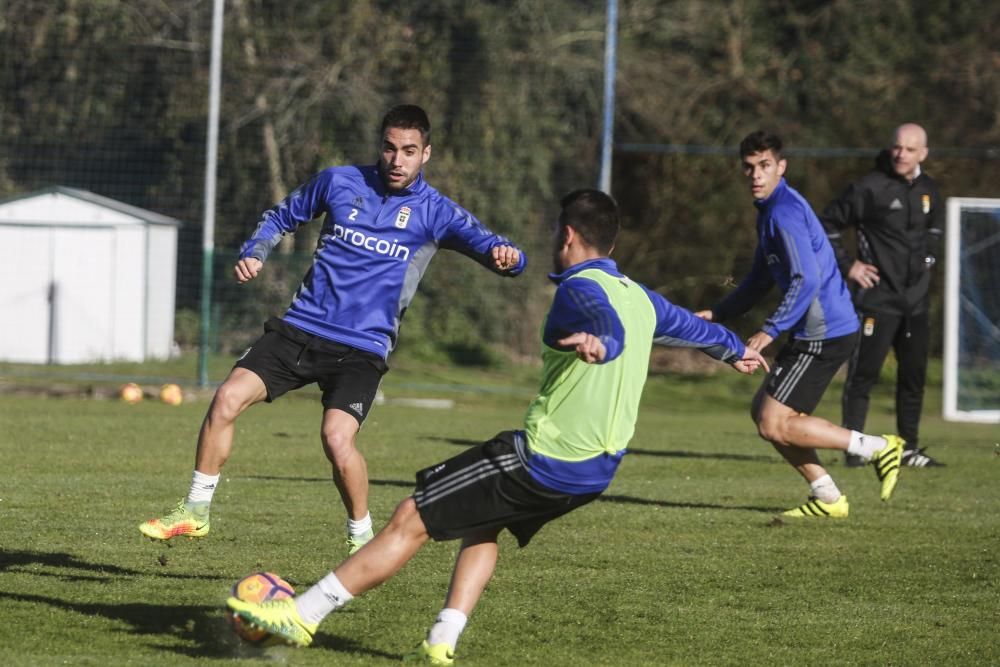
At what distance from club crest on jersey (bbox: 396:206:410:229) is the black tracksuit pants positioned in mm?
5110

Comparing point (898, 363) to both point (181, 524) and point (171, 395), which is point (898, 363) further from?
point (171, 395)

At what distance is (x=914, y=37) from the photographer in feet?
82.3

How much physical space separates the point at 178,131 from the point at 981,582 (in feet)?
47.5

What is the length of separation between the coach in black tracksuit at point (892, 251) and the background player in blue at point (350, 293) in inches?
194

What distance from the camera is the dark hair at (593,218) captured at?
489 cm

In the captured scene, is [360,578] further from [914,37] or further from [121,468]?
[914,37]

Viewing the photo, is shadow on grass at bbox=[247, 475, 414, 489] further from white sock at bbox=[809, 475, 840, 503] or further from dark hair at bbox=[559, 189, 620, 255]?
dark hair at bbox=[559, 189, 620, 255]

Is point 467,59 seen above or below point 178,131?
above

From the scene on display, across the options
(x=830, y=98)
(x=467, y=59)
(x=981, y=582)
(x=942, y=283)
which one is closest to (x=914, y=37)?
(x=830, y=98)

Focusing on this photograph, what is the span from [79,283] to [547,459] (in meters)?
14.6

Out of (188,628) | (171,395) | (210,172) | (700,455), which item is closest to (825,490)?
(700,455)

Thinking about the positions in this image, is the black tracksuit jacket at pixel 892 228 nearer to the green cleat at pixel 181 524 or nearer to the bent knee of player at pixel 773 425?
the bent knee of player at pixel 773 425

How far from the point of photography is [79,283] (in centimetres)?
1830

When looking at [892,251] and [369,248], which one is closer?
[369,248]
